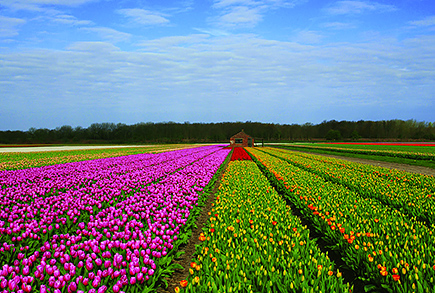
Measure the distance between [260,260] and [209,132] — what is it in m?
Answer: 128

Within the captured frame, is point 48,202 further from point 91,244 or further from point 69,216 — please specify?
point 91,244

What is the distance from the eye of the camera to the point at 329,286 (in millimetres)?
3500

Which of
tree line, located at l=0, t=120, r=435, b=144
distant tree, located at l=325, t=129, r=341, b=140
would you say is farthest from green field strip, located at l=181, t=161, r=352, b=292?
distant tree, located at l=325, t=129, r=341, b=140

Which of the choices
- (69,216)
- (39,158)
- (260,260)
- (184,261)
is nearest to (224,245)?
(260,260)

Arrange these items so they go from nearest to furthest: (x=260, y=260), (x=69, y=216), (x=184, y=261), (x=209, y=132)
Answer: (x=260, y=260), (x=184, y=261), (x=69, y=216), (x=209, y=132)

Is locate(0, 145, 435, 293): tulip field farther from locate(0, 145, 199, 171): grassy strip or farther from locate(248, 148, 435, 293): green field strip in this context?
locate(0, 145, 199, 171): grassy strip

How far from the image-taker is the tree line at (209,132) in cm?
10650

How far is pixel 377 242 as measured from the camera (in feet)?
16.0

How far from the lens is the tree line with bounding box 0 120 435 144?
10650cm

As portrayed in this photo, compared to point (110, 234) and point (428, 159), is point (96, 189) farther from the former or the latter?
point (428, 159)

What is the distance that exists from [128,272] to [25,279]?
50.0 inches

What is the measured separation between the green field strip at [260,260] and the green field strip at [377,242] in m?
0.54

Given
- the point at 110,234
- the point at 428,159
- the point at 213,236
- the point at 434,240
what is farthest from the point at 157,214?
the point at 428,159

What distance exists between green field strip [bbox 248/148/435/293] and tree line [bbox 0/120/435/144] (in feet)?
341
